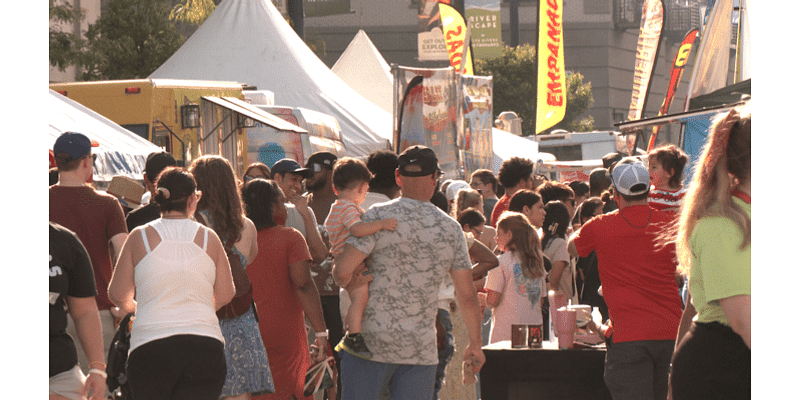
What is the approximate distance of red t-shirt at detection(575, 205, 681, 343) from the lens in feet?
17.4

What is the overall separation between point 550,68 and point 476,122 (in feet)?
21.0

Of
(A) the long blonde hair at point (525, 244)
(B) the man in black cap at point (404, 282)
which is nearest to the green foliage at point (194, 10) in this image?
(A) the long blonde hair at point (525, 244)

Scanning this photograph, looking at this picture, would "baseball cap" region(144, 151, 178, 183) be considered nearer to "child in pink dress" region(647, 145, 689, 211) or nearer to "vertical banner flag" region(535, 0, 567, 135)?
"child in pink dress" region(647, 145, 689, 211)

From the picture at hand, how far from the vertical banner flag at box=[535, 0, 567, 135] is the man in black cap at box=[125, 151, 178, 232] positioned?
17.3 meters

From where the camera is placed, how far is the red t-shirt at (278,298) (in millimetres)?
Answer: 5953

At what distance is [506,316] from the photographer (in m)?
6.89

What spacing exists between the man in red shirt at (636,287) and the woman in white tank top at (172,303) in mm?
2023

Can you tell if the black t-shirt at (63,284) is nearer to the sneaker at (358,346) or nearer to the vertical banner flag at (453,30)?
the sneaker at (358,346)

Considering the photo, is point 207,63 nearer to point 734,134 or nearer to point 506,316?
point 506,316

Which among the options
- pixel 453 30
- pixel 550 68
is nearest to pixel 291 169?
pixel 550 68

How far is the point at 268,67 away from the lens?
22203mm

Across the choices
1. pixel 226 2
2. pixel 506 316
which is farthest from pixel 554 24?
pixel 506 316

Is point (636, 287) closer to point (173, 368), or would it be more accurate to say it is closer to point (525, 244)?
point (525, 244)

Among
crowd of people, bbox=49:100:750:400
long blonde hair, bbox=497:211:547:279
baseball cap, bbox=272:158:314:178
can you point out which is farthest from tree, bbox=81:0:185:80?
long blonde hair, bbox=497:211:547:279
